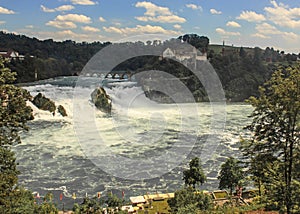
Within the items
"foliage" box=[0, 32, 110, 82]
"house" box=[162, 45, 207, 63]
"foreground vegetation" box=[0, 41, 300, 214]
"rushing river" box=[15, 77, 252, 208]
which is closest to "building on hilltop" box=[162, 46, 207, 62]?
"house" box=[162, 45, 207, 63]

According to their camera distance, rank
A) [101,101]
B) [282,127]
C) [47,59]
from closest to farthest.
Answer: [282,127] < [101,101] < [47,59]

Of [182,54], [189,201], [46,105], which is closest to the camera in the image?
[189,201]

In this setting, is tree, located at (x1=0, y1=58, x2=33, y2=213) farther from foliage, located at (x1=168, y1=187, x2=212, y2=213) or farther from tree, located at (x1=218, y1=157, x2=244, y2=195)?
tree, located at (x1=218, y1=157, x2=244, y2=195)

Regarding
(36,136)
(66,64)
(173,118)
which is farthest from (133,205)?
(66,64)

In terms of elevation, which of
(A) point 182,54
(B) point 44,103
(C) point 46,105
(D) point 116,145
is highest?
(A) point 182,54

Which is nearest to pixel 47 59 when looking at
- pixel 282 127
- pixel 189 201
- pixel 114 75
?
pixel 114 75

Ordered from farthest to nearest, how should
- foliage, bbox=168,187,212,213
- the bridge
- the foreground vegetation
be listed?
the bridge
foliage, bbox=168,187,212,213
the foreground vegetation

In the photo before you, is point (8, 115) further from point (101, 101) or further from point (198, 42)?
point (198, 42)
